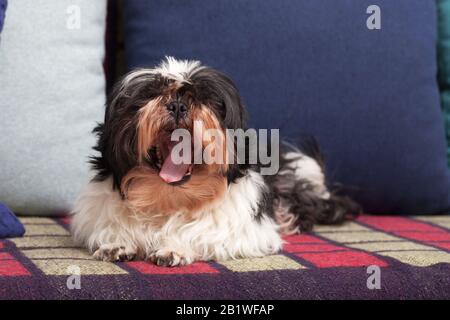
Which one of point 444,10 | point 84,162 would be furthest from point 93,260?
point 444,10

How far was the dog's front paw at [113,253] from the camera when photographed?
205 centimetres

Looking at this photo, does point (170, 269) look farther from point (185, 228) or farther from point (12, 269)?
point (12, 269)

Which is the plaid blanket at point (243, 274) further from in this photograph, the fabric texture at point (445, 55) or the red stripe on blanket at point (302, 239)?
the fabric texture at point (445, 55)

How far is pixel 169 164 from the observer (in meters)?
2.08

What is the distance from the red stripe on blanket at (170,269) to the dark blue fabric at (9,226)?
41cm

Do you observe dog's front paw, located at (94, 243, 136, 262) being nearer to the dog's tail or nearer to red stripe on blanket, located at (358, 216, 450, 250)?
the dog's tail

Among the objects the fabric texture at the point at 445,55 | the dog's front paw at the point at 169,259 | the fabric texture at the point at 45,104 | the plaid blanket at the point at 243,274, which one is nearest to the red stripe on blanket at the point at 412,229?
the plaid blanket at the point at 243,274

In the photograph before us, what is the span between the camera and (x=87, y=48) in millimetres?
2693

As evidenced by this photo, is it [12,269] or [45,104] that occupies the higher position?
[45,104]

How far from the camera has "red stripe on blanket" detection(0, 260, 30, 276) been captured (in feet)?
5.95

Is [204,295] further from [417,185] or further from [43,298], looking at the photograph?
[417,185]


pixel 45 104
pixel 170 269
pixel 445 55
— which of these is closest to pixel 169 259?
pixel 170 269

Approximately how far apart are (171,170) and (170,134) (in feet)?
0.34
